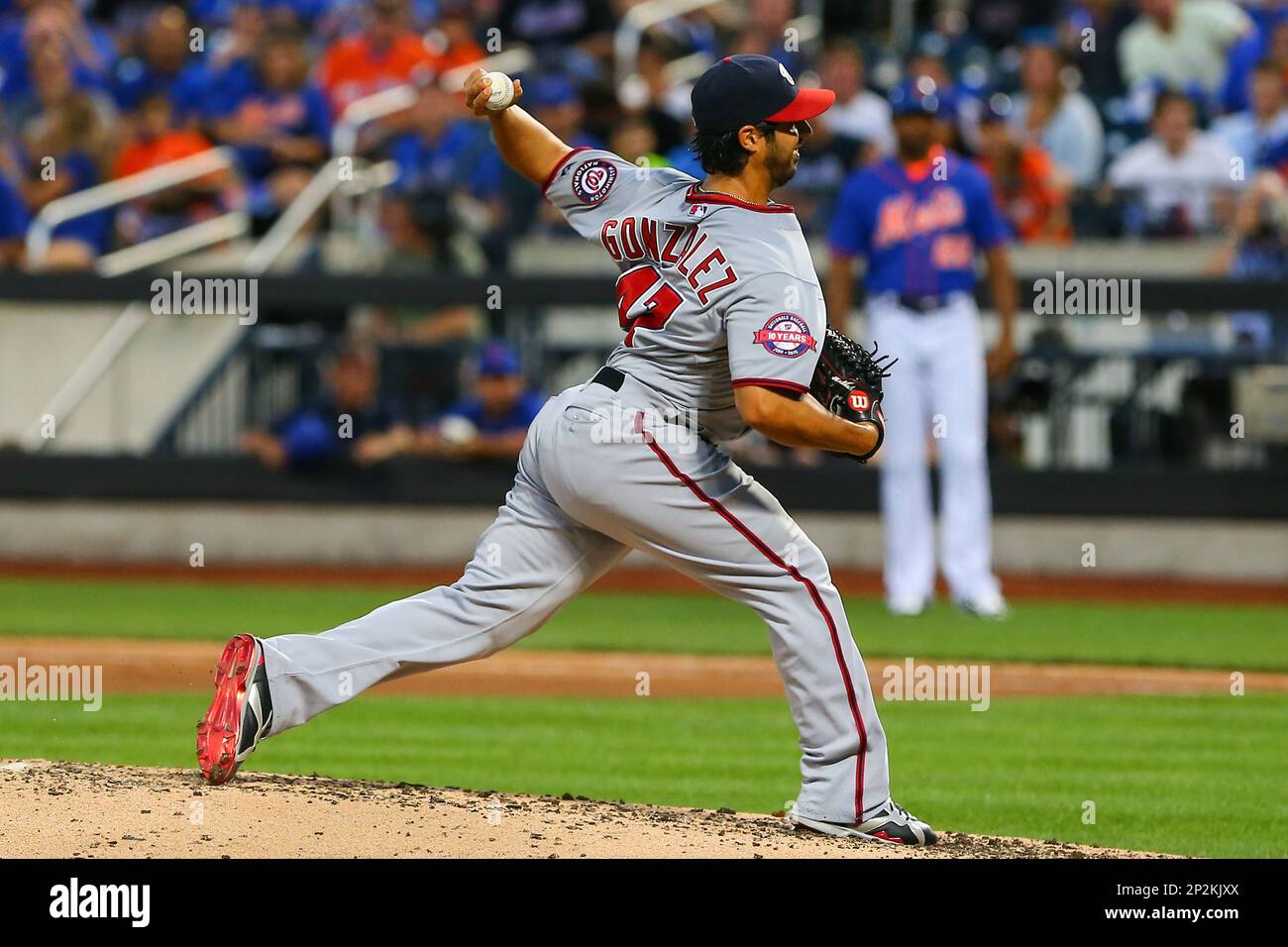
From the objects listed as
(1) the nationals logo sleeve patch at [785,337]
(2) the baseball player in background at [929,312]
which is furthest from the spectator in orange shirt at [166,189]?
(1) the nationals logo sleeve patch at [785,337]

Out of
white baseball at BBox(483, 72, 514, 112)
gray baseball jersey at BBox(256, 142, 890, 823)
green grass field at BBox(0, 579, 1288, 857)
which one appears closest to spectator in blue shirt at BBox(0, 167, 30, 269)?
green grass field at BBox(0, 579, 1288, 857)

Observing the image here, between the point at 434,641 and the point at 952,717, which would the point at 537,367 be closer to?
the point at 952,717

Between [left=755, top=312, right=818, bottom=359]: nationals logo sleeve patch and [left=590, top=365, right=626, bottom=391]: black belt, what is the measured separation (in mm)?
517

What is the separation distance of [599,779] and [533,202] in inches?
321

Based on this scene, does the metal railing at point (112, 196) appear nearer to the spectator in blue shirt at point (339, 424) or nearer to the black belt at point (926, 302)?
the spectator in blue shirt at point (339, 424)

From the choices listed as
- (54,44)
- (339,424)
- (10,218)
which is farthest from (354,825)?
(54,44)

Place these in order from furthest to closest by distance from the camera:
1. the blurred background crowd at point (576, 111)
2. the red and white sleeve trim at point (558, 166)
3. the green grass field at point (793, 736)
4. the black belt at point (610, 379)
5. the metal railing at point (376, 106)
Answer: the metal railing at point (376, 106)
the blurred background crowd at point (576, 111)
the green grass field at point (793, 736)
the red and white sleeve trim at point (558, 166)
the black belt at point (610, 379)

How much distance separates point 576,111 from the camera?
14.0 m

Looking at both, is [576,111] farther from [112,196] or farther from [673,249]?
[673,249]

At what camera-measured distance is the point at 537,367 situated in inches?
513

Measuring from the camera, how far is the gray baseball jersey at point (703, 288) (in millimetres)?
4941

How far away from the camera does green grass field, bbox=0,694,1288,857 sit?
6.28 m

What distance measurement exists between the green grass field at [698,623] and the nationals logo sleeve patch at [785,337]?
4.70 meters

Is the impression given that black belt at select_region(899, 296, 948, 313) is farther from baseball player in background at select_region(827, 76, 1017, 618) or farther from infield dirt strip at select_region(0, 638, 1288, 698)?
infield dirt strip at select_region(0, 638, 1288, 698)
